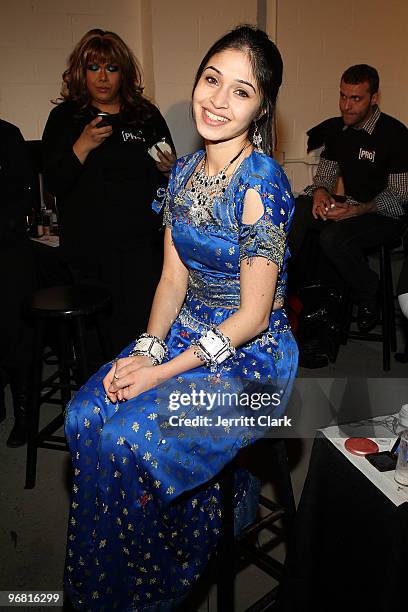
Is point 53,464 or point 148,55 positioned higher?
point 148,55

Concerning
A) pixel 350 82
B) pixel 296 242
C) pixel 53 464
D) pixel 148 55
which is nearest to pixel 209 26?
pixel 148 55

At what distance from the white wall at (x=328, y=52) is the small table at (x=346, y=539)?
3088mm

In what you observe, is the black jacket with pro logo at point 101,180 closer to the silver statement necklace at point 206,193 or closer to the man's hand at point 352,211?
the man's hand at point 352,211

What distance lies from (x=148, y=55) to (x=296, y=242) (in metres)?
1.55

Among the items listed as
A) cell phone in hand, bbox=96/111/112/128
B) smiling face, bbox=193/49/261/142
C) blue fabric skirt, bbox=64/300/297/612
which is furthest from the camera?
cell phone in hand, bbox=96/111/112/128

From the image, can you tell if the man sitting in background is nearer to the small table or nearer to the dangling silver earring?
the dangling silver earring

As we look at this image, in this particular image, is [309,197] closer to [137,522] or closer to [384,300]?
[384,300]

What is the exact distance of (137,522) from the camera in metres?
1.34

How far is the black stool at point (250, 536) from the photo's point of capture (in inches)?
54.6

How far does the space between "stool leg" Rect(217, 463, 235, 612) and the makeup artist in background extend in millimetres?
1288

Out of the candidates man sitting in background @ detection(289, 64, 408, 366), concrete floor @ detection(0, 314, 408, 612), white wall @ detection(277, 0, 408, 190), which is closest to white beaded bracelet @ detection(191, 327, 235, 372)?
concrete floor @ detection(0, 314, 408, 612)

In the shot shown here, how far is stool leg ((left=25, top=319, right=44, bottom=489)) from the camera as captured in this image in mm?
2154

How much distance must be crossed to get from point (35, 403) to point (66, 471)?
1.01 ft

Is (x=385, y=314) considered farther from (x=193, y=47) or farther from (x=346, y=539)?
(x=346, y=539)
